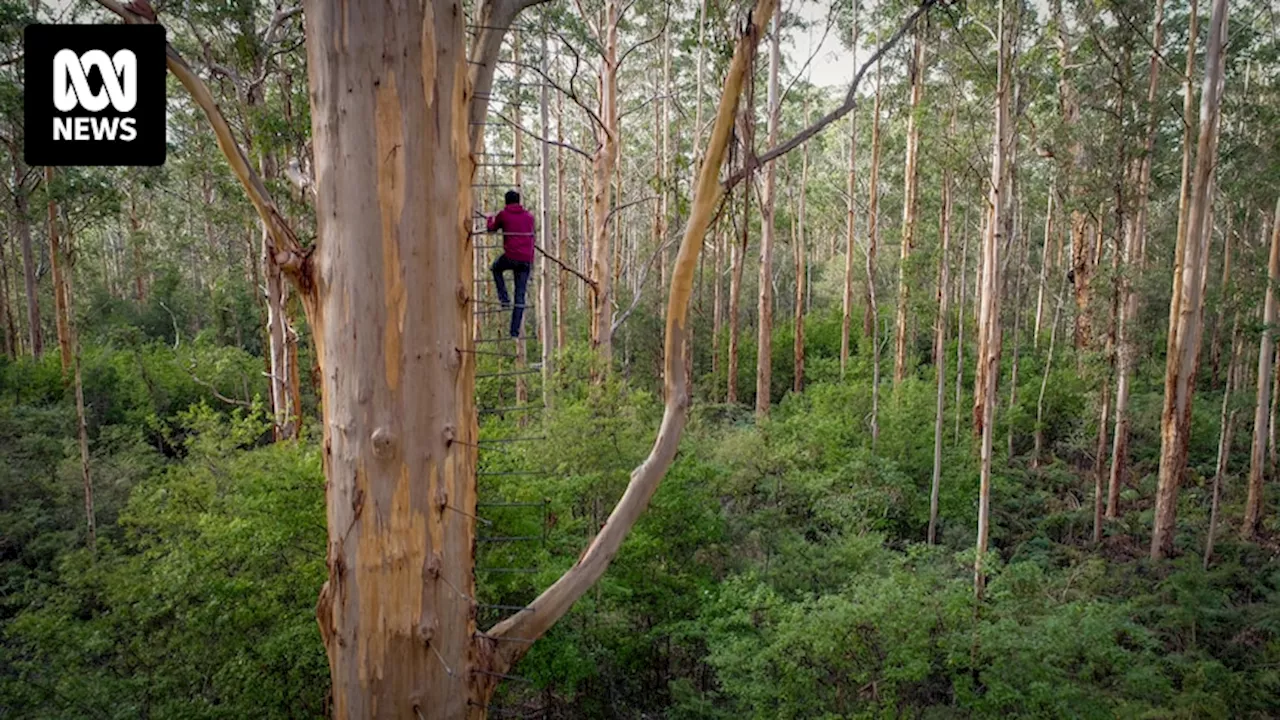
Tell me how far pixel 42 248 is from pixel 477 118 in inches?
1127

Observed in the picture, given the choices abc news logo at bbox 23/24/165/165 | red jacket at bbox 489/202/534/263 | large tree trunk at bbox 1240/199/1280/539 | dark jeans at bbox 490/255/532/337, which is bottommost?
large tree trunk at bbox 1240/199/1280/539

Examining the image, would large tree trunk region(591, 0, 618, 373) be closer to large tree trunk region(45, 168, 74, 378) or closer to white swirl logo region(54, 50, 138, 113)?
white swirl logo region(54, 50, 138, 113)

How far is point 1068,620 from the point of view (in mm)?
5625

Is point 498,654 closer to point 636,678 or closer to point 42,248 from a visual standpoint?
point 636,678

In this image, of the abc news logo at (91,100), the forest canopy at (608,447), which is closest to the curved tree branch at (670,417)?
the forest canopy at (608,447)

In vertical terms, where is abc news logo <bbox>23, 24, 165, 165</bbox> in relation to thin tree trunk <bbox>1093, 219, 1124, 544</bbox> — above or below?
above

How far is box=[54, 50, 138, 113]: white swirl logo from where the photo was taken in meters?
2.78

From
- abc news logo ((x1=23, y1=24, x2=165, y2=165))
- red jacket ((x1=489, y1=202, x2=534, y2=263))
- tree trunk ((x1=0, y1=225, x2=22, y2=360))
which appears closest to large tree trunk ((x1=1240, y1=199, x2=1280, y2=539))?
red jacket ((x1=489, y1=202, x2=534, y2=263))

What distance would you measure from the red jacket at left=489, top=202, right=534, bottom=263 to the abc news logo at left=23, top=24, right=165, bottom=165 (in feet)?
5.21

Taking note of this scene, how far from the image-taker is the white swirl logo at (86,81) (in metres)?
2.78

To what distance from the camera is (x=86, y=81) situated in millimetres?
2846

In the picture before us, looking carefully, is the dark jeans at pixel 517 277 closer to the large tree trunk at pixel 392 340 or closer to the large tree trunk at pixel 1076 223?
the large tree trunk at pixel 392 340

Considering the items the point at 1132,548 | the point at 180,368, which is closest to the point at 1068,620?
the point at 1132,548

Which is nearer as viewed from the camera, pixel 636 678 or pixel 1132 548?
pixel 636 678
